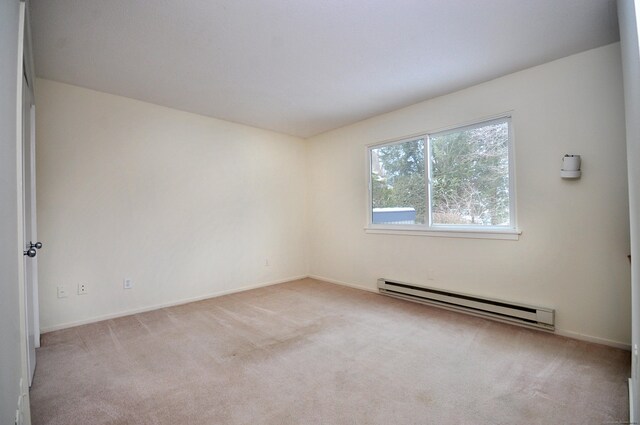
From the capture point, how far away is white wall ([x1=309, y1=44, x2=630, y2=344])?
2.46 m

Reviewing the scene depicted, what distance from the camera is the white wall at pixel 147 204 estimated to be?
9.80 feet

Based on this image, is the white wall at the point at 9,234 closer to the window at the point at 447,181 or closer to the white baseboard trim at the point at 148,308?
the white baseboard trim at the point at 148,308

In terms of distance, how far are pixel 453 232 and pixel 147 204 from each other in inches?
144

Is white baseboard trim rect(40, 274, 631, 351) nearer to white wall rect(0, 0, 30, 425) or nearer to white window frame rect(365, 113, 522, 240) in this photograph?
white window frame rect(365, 113, 522, 240)

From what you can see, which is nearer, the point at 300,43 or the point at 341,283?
the point at 300,43

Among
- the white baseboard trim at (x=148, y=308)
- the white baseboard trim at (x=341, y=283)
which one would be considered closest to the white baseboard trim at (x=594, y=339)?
the white baseboard trim at (x=341, y=283)

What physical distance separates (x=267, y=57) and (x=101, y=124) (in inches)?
81.9

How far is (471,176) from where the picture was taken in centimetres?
332

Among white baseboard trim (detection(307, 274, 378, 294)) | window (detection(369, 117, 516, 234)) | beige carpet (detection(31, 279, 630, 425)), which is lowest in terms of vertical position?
beige carpet (detection(31, 279, 630, 425))

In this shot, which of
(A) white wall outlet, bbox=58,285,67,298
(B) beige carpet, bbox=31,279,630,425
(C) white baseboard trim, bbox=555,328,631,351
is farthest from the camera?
(A) white wall outlet, bbox=58,285,67,298

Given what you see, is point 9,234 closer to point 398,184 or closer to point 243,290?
point 243,290

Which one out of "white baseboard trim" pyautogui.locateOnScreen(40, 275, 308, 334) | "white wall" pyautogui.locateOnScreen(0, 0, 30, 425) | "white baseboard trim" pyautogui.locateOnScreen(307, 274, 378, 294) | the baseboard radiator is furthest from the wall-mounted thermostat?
"white baseboard trim" pyautogui.locateOnScreen(40, 275, 308, 334)

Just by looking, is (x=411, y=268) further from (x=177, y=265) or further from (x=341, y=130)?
(x=177, y=265)

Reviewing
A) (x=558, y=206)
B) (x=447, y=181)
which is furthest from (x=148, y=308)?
(x=558, y=206)
